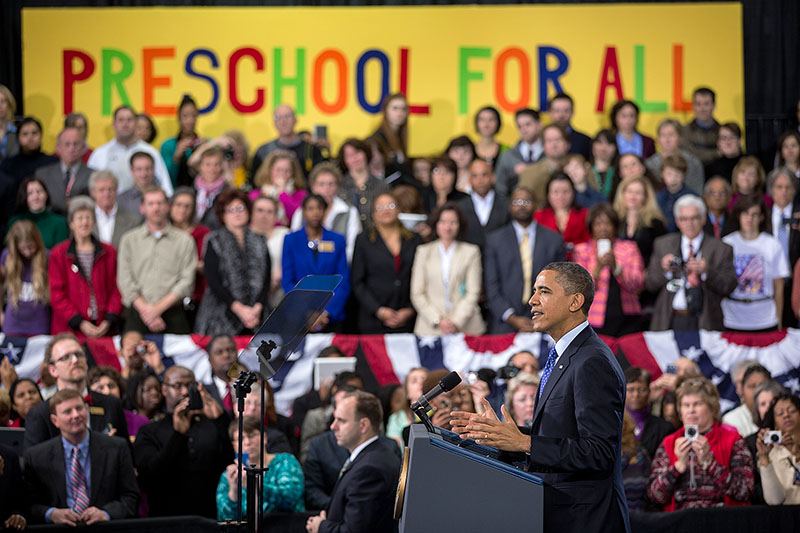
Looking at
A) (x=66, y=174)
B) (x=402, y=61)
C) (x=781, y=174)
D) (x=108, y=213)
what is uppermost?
(x=402, y=61)

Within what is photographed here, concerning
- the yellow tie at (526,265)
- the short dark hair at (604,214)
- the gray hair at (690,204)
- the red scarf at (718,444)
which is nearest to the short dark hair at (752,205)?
the gray hair at (690,204)

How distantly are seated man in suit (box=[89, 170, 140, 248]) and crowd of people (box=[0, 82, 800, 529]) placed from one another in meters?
0.02

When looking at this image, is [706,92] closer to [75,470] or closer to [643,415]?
[643,415]

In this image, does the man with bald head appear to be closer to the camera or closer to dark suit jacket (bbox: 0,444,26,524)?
dark suit jacket (bbox: 0,444,26,524)

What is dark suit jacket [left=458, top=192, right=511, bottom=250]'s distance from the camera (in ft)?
33.1

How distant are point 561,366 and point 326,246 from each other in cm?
529

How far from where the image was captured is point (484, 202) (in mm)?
10438

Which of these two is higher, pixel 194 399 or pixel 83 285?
pixel 83 285

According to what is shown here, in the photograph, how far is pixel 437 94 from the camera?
12.9 meters

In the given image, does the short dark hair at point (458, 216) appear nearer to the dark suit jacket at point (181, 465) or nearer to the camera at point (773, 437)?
the dark suit jacket at point (181, 465)

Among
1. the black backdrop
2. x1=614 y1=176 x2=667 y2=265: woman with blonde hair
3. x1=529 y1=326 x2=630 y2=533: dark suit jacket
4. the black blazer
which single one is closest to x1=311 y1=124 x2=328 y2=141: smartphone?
the black backdrop

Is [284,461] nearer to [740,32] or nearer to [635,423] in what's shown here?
[635,423]

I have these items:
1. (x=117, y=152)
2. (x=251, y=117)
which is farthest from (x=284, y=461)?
(x=251, y=117)

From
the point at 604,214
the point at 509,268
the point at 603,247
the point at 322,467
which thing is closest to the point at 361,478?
the point at 322,467
